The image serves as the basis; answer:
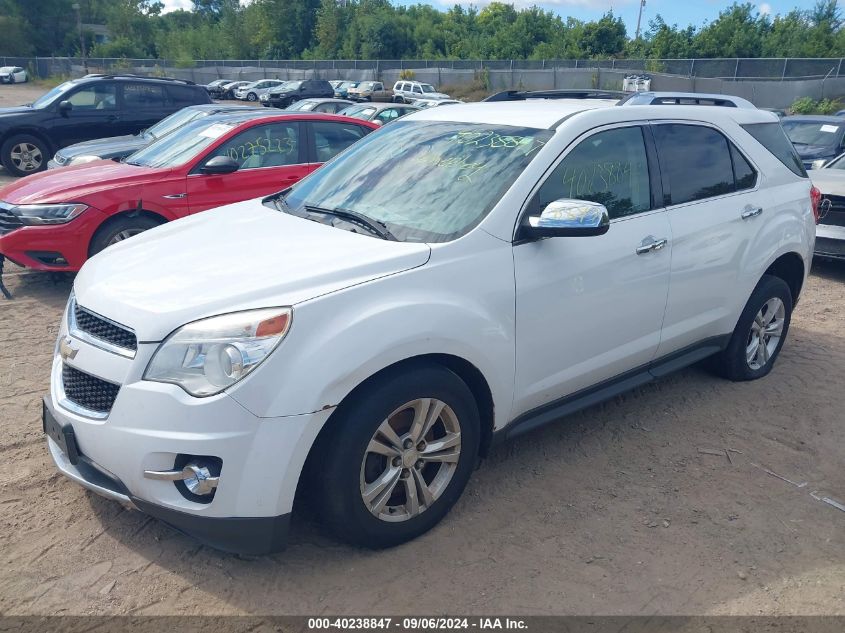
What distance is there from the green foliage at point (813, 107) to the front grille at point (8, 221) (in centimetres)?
3351

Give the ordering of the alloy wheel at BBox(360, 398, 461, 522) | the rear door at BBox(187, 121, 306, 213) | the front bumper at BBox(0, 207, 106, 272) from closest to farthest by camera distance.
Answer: the alloy wheel at BBox(360, 398, 461, 522), the front bumper at BBox(0, 207, 106, 272), the rear door at BBox(187, 121, 306, 213)

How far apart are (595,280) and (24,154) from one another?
1172 centimetres

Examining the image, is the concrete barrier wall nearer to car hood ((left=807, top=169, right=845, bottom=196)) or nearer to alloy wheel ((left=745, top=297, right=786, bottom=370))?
car hood ((left=807, top=169, right=845, bottom=196))

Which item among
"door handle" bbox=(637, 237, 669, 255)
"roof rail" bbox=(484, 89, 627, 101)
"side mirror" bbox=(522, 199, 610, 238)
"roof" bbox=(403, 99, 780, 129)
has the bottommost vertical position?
"door handle" bbox=(637, 237, 669, 255)

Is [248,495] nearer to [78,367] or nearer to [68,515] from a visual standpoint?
[78,367]

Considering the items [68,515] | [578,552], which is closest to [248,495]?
[68,515]

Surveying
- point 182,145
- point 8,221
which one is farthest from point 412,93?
point 8,221

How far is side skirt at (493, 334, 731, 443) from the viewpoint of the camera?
11.3 ft

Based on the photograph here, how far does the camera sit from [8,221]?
20.5 ft

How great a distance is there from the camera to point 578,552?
3080mm

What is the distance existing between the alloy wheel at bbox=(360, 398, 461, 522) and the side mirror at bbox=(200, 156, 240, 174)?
14.5ft

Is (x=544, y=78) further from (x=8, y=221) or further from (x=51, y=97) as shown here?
(x=8, y=221)

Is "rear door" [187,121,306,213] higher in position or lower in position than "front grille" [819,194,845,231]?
higher

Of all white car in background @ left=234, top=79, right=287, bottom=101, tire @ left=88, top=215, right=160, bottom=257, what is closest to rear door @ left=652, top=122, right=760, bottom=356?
tire @ left=88, top=215, right=160, bottom=257
